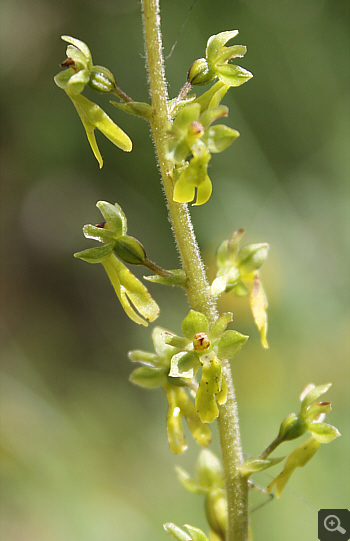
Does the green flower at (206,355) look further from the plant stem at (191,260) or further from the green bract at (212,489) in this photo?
the green bract at (212,489)

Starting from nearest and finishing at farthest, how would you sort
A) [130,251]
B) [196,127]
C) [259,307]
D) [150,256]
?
[196,127]
[130,251]
[259,307]
[150,256]

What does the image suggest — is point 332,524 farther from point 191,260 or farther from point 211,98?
point 211,98

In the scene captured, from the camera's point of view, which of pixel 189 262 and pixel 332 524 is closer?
pixel 189 262

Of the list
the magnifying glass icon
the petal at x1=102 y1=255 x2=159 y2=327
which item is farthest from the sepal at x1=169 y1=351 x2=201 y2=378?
the magnifying glass icon

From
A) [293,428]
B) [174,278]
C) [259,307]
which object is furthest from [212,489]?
[174,278]

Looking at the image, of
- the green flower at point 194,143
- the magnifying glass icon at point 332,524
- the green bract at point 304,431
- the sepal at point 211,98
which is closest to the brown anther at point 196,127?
the green flower at point 194,143

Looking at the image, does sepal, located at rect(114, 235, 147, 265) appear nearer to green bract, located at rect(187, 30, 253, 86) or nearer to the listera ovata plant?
the listera ovata plant

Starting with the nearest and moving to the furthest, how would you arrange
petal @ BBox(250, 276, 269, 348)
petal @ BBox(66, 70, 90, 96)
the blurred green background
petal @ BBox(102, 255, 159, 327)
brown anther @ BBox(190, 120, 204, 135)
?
brown anther @ BBox(190, 120, 204, 135) → petal @ BBox(66, 70, 90, 96) → petal @ BBox(102, 255, 159, 327) → petal @ BBox(250, 276, 269, 348) → the blurred green background


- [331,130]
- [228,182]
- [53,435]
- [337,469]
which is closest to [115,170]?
[228,182]
